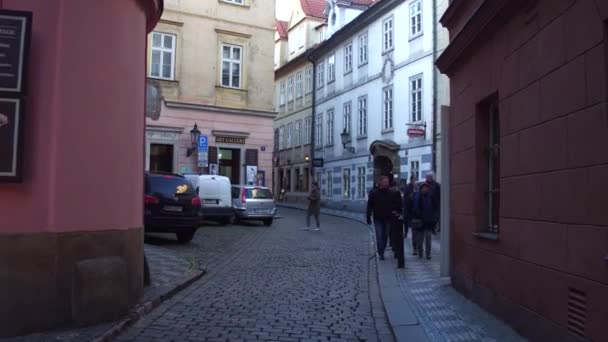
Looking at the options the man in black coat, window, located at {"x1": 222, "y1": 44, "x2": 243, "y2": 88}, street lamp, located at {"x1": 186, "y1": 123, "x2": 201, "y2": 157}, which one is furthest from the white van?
the man in black coat

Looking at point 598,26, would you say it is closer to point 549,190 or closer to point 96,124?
point 549,190

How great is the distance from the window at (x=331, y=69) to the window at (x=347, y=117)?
298 cm

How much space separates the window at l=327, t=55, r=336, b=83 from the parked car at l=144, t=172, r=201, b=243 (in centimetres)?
2461

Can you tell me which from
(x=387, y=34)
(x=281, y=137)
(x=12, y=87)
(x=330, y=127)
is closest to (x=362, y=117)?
(x=387, y=34)

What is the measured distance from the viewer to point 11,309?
228 inches

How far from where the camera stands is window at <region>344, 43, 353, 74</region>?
3675cm

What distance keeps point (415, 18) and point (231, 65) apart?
9.05m

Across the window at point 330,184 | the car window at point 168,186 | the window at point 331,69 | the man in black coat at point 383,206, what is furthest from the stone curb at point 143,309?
the window at point 331,69

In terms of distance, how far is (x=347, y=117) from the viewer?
123 feet

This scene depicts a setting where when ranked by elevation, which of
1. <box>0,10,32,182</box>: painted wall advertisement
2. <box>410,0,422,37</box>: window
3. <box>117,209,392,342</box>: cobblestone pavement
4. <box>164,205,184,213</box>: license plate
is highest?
<box>410,0,422,37</box>: window

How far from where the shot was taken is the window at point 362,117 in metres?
34.6

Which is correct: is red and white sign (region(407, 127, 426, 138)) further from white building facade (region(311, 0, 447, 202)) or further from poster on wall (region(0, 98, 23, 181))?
poster on wall (region(0, 98, 23, 181))

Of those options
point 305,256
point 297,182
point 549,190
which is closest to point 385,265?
point 305,256

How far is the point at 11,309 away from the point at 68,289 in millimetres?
523
